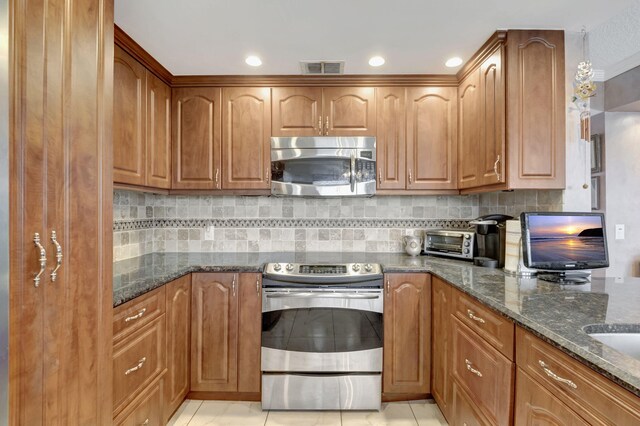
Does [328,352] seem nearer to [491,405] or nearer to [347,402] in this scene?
[347,402]

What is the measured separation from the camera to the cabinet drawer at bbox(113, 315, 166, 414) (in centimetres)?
143

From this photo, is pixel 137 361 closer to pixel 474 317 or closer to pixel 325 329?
pixel 325 329

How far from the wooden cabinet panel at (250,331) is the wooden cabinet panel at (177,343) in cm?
34

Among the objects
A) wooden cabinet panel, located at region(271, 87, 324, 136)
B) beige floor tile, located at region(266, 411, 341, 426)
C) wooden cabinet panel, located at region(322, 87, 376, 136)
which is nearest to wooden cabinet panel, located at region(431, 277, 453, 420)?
beige floor tile, located at region(266, 411, 341, 426)

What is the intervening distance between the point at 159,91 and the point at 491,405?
2.65 metres

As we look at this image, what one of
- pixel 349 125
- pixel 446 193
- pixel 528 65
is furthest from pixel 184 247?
pixel 528 65

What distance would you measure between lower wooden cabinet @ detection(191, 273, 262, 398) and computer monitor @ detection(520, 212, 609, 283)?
1590 millimetres

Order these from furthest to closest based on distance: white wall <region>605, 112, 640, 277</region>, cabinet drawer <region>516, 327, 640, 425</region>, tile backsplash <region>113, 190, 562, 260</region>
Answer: white wall <region>605, 112, 640, 277</region>, tile backsplash <region>113, 190, 562, 260</region>, cabinet drawer <region>516, 327, 640, 425</region>

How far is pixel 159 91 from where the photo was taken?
7.49 ft

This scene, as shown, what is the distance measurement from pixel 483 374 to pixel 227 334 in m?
1.50

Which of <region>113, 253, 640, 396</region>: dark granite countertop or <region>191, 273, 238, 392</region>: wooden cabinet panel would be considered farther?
<region>191, 273, 238, 392</region>: wooden cabinet panel

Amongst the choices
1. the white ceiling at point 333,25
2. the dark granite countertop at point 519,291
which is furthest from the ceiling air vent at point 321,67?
the dark granite countertop at point 519,291

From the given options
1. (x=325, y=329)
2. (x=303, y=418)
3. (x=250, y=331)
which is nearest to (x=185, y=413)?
(x=250, y=331)

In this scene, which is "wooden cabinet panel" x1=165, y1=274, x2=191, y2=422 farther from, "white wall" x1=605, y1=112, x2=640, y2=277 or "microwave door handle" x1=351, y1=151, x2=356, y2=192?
"white wall" x1=605, y1=112, x2=640, y2=277
